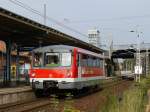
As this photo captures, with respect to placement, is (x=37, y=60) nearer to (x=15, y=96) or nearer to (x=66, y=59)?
(x=66, y=59)

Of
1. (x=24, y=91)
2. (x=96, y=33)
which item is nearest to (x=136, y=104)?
(x=24, y=91)

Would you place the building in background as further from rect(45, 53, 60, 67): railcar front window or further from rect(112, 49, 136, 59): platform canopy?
rect(45, 53, 60, 67): railcar front window

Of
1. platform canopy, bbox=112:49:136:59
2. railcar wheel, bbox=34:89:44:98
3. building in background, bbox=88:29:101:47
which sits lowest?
railcar wheel, bbox=34:89:44:98

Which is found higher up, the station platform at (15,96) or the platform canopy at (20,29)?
the platform canopy at (20,29)

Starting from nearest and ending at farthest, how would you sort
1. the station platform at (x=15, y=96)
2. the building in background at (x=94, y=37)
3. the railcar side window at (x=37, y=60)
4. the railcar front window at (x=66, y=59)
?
the station platform at (x=15, y=96), the railcar front window at (x=66, y=59), the railcar side window at (x=37, y=60), the building in background at (x=94, y=37)

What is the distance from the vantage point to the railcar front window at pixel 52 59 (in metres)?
26.6

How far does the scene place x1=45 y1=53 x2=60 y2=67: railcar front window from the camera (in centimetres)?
2661

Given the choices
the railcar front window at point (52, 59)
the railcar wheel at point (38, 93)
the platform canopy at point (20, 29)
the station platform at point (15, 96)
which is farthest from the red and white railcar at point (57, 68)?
the platform canopy at point (20, 29)

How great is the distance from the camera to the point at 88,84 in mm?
30766

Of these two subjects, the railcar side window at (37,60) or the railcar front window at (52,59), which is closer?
the railcar front window at (52,59)

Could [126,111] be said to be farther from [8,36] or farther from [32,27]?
[8,36]

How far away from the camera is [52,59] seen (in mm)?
27031

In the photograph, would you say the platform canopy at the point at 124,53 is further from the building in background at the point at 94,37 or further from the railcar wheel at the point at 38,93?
the railcar wheel at the point at 38,93

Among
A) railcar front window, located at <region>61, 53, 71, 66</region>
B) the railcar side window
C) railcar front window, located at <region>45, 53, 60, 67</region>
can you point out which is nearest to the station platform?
the railcar side window
